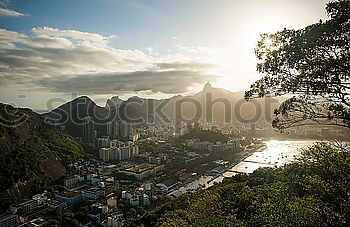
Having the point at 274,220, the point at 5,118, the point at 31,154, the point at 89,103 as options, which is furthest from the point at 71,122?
the point at 274,220

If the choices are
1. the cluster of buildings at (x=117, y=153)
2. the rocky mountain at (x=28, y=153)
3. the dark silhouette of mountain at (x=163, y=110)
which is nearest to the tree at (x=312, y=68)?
the rocky mountain at (x=28, y=153)

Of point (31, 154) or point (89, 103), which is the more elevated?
point (89, 103)

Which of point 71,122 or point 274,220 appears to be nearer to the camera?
point 274,220

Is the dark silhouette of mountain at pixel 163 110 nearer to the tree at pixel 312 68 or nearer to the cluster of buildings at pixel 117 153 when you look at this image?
the cluster of buildings at pixel 117 153

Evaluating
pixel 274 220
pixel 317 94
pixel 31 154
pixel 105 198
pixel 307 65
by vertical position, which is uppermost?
pixel 307 65

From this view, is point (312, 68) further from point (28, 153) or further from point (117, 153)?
point (117, 153)

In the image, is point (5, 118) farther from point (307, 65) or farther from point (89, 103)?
point (89, 103)
